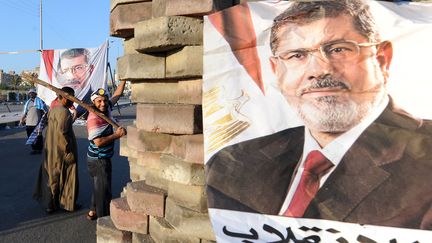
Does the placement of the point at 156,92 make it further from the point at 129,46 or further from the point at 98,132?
the point at 98,132

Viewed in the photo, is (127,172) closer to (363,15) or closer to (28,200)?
(28,200)

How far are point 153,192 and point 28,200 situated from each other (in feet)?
13.2

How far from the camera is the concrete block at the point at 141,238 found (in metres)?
3.10

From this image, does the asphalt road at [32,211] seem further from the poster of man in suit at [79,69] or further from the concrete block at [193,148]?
the poster of man in suit at [79,69]

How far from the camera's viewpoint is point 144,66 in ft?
9.87

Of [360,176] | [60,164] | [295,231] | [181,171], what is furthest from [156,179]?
[60,164]

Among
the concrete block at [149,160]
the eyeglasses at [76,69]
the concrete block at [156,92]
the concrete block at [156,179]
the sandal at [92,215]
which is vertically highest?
the eyeglasses at [76,69]

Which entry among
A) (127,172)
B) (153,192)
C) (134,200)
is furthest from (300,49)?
(127,172)

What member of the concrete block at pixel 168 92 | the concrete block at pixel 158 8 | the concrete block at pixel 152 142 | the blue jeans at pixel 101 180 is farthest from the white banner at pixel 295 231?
the blue jeans at pixel 101 180

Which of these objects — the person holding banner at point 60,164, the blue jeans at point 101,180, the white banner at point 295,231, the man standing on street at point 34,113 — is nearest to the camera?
the white banner at point 295,231

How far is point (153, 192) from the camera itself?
2973 millimetres

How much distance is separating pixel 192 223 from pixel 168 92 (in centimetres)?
97

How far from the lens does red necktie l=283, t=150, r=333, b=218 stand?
195cm

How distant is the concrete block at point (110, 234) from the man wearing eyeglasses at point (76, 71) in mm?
9086
